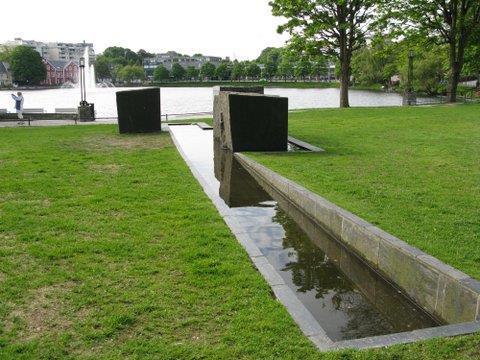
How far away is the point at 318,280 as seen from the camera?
553 cm

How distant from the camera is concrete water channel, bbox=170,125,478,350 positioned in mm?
4160

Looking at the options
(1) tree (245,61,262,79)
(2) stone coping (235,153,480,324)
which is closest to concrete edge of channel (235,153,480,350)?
(2) stone coping (235,153,480,324)

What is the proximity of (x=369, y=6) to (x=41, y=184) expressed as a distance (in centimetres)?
2751

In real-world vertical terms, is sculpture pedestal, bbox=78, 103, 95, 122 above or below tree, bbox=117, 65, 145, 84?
below

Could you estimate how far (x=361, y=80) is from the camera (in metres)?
83.6

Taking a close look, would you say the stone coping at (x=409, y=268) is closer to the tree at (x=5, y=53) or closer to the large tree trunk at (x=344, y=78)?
the large tree trunk at (x=344, y=78)

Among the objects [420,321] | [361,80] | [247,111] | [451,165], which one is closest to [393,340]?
[420,321]

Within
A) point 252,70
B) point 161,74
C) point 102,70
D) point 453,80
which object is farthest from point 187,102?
point 102,70

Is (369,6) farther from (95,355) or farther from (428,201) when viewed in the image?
(95,355)

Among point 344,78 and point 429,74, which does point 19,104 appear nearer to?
point 344,78

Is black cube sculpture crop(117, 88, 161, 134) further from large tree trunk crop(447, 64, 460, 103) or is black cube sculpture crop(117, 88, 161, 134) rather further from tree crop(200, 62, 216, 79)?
tree crop(200, 62, 216, 79)

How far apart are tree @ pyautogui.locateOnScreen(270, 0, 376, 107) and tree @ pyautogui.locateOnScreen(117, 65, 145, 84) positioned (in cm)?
11344

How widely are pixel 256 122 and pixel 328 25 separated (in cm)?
1984

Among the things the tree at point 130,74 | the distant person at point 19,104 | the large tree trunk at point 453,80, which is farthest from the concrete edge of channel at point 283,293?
the tree at point 130,74
